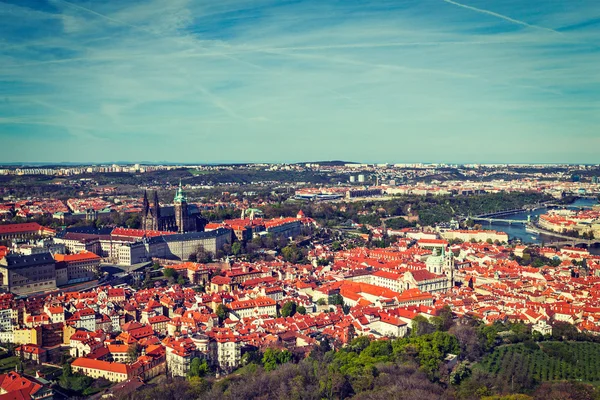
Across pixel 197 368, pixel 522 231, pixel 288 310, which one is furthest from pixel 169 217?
pixel 522 231

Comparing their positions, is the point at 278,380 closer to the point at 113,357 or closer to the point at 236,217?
the point at 113,357

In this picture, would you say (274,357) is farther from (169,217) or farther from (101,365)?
(169,217)

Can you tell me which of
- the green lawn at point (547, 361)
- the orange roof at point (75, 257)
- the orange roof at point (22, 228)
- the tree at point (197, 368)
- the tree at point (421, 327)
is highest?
the orange roof at point (22, 228)

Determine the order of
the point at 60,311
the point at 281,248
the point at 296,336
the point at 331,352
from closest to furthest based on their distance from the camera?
the point at 331,352 < the point at 296,336 < the point at 60,311 < the point at 281,248

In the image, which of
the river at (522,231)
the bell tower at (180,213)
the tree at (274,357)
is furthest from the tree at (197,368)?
the river at (522,231)

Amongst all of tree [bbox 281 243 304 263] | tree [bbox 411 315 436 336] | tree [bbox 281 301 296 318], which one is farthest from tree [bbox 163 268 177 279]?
tree [bbox 411 315 436 336]

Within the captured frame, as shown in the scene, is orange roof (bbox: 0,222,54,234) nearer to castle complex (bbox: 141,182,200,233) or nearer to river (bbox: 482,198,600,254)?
castle complex (bbox: 141,182,200,233)

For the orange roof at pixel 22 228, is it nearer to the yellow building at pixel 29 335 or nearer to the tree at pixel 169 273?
the tree at pixel 169 273

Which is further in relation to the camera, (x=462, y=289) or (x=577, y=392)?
(x=462, y=289)

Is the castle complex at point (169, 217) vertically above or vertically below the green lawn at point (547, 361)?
above

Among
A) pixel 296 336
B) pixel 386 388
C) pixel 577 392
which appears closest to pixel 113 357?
pixel 296 336

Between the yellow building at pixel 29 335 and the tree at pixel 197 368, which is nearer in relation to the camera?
the tree at pixel 197 368
